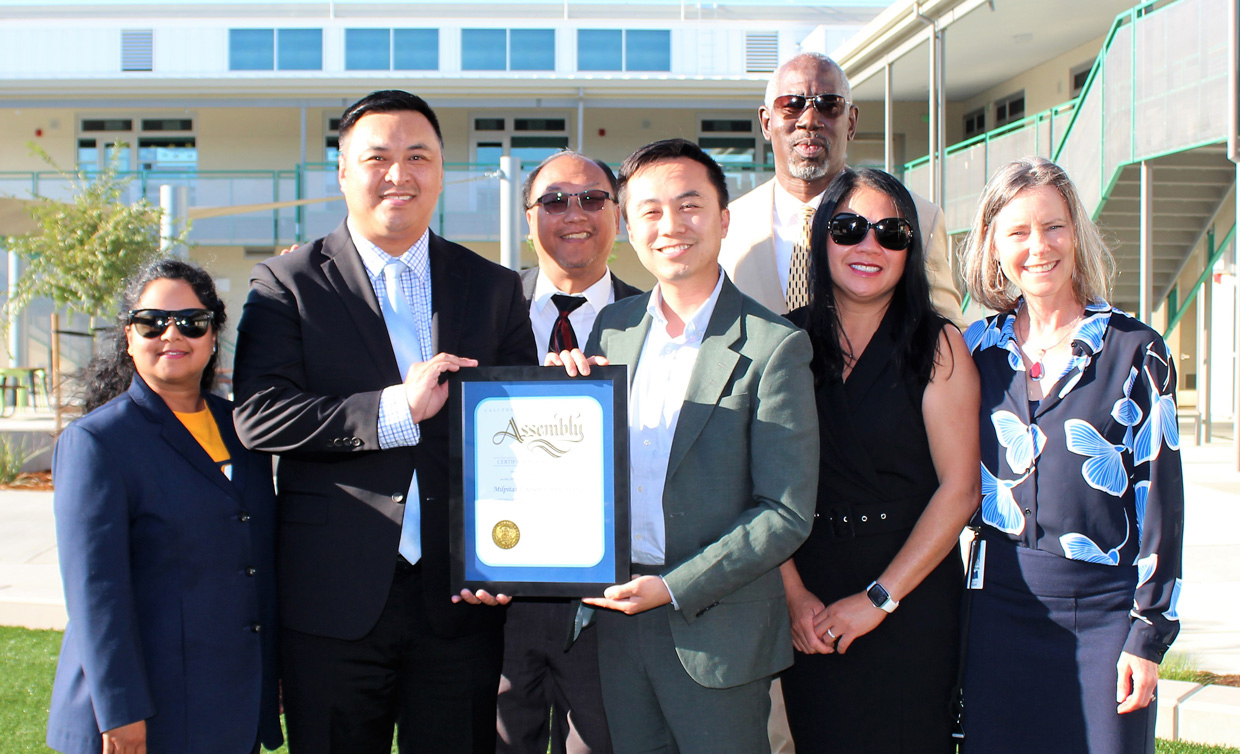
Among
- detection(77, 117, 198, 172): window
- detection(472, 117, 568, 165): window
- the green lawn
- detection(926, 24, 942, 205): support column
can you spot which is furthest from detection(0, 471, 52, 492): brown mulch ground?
detection(472, 117, 568, 165): window

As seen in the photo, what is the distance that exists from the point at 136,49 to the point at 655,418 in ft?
93.8

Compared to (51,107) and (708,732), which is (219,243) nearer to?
(51,107)

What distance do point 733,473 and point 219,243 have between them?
2017 centimetres

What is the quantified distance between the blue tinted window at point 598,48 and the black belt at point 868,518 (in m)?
24.7

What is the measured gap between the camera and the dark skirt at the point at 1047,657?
2.56 metres

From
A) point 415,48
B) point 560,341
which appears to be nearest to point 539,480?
point 560,341

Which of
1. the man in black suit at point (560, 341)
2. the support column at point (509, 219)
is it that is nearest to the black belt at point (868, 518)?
the man in black suit at point (560, 341)

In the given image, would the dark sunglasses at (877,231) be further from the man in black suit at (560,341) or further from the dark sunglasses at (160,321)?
the dark sunglasses at (160,321)

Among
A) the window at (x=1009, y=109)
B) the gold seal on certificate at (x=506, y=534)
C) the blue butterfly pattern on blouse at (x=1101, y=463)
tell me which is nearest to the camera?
the gold seal on certificate at (x=506, y=534)

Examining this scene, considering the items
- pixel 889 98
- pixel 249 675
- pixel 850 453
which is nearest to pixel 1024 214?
pixel 850 453

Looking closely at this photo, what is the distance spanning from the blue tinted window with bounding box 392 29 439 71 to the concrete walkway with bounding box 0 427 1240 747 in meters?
18.3

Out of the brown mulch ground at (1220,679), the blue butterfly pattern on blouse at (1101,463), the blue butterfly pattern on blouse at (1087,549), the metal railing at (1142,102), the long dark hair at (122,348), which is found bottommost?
the brown mulch ground at (1220,679)

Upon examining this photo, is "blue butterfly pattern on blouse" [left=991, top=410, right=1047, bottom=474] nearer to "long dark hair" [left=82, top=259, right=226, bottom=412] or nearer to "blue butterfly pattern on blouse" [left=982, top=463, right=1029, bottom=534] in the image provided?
"blue butterfly pattern on blouse" [left=982, top=463, right=1029, bottom=534]

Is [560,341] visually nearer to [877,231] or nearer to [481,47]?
[877,231]
